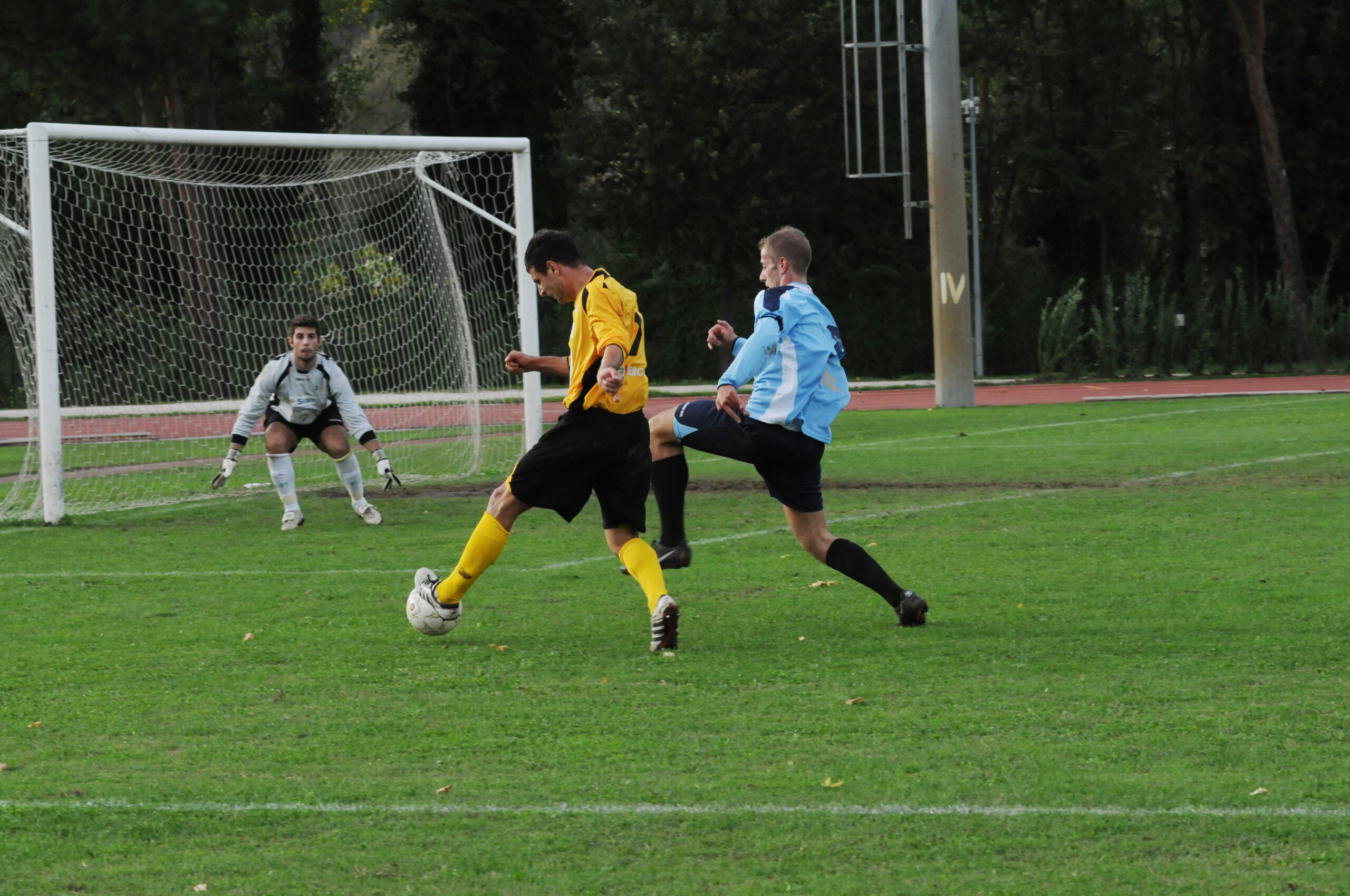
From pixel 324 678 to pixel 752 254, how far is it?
29409 millimetres

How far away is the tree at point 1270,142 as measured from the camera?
33.0m

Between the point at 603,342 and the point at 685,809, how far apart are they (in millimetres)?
2558

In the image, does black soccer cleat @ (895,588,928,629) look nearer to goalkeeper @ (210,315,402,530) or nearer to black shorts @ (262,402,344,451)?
goalkeeper @ (210,315,402,530)

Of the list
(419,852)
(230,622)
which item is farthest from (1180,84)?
(419,852)

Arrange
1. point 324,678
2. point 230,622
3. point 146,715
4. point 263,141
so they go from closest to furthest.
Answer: point 146,715
point 324,678
point 230,622
point 263,141

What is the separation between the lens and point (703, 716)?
5484mm

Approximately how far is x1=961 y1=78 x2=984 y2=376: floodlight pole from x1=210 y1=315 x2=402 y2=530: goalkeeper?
2341 centimetres

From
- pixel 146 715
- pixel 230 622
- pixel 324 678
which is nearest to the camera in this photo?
pixel 146 715

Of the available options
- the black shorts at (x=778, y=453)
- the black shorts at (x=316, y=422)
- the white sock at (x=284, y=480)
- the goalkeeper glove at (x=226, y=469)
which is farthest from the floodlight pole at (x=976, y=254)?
the black shorts at (x=778, y=453)

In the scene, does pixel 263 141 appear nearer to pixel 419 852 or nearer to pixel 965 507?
pixel 965 507

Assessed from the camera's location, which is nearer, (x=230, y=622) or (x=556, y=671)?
(x=556, y=671)

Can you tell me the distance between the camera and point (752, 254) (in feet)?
115

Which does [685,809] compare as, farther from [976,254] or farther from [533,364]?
[976,254]

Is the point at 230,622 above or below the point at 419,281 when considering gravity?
below
